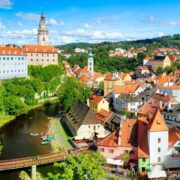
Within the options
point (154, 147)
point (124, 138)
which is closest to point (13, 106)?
point (124, 138)

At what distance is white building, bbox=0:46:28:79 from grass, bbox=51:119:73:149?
1000 inches

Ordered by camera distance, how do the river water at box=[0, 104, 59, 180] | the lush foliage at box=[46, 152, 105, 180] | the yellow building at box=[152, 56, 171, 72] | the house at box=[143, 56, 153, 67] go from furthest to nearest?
the house at box=[143, 56, 153, 67] < the yellow building at box=[152, 56, 171, 72] < the river water at box=[0, 104, 59, 180] < the lush foliage at box=[46, 152, 105, 180]

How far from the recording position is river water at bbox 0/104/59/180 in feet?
134

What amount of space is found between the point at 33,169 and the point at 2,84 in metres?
42.9

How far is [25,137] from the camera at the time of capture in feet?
165

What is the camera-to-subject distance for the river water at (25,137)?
40750 mm

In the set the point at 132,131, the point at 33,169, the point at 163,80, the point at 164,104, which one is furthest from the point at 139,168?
the point at 163,80

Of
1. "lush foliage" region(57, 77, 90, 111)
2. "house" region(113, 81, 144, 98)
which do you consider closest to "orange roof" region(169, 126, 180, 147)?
"lush foliage" region(57, 77, 90, 111)

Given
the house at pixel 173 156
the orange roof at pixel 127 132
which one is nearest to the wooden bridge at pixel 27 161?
the orange roof at pixel 127 132

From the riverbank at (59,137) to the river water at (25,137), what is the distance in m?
0.89

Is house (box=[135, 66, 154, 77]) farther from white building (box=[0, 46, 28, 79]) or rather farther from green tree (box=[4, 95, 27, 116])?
green tree (box=[4, 95, 27, 116])

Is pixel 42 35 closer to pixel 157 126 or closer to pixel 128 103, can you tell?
pixel 128 103

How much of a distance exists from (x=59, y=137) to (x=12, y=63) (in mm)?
36825

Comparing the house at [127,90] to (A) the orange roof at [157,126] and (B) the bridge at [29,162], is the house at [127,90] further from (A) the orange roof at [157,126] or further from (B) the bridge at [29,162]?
(A) the orange roof at [157,126]
